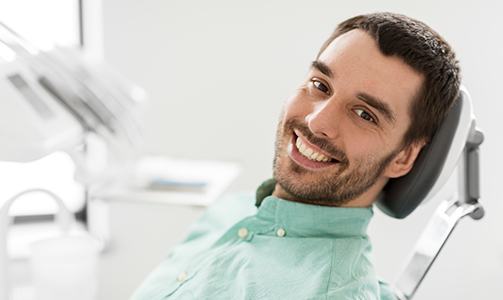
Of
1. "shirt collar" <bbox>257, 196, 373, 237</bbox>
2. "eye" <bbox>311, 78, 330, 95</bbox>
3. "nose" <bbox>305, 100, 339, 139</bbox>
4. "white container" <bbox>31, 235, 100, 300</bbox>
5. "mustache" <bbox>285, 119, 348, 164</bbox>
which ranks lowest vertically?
"white container" <bbox>31, 235, 100, 300</bbox>

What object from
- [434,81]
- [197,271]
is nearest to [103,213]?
[197,271]

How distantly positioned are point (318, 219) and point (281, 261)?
117 millimetres

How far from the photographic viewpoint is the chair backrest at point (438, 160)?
3.89 ft

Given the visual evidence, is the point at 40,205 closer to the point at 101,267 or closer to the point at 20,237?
the point at 20,237

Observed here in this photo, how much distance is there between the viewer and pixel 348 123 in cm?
121

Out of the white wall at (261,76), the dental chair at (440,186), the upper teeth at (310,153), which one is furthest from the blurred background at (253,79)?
the upper teeth at (310,153)

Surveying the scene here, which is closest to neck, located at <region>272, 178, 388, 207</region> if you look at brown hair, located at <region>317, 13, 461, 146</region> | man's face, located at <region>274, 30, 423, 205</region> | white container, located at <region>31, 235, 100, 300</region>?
man's face, located at <region>274, 30, 423, 205</region>

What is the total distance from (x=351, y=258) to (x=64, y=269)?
597 millimetres

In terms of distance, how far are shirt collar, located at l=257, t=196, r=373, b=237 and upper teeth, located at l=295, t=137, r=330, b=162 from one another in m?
0.09

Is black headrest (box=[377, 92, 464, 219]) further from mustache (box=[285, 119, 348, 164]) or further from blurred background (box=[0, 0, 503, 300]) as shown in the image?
blurred background (box=[0, 0, 503, 300])

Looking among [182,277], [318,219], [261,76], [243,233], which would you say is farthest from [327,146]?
[261,76]

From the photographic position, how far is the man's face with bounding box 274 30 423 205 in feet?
3.93

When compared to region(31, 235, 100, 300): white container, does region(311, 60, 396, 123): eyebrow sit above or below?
above

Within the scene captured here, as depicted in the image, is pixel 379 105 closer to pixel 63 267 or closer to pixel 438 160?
pixel 438 160
